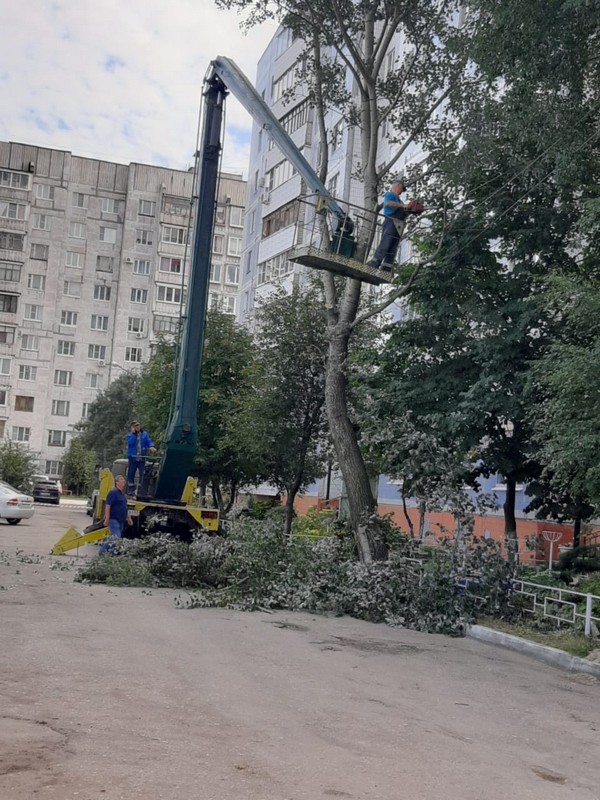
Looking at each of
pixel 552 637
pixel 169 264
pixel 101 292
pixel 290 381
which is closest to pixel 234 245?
pixel 169 264

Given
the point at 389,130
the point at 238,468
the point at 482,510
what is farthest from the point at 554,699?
the point at 389,130

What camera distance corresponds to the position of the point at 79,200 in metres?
84.0

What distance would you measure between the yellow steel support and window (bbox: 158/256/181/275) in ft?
212

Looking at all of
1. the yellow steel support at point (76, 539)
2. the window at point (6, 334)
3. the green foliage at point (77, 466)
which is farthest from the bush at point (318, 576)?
the window at point (6, 334)

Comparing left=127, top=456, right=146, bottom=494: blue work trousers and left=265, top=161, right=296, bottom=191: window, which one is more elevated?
left=265, top=161, right=296, bottom=191: window

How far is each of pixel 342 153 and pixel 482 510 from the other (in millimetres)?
28706

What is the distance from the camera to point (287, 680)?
30.3 ft

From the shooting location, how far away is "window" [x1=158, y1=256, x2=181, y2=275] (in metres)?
83.5

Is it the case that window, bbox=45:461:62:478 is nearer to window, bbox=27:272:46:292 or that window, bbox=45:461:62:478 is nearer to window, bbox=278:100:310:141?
window, bbox=27:272:46:292

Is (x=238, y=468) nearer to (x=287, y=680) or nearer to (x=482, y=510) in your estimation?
(x=482, y=510)

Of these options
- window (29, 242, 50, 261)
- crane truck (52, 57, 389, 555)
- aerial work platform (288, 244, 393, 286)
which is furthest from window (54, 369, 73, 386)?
aerial work platform (288, 244, 393, 286)

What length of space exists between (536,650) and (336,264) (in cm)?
711

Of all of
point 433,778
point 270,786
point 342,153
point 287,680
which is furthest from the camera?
point 342,153

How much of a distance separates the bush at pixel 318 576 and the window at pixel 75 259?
68744 millimetres
